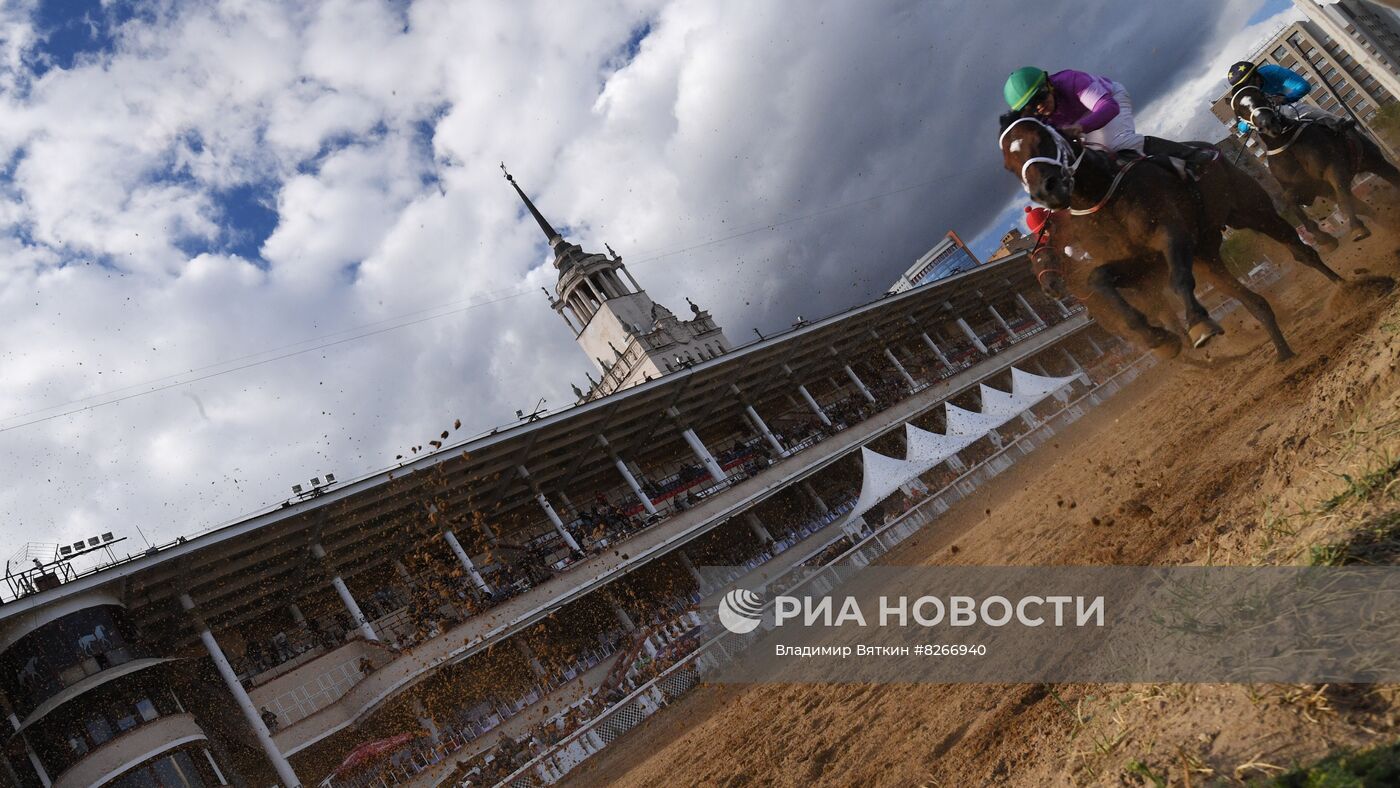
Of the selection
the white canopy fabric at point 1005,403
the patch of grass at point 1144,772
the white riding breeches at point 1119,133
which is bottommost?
the patch of grass at point 1144,772

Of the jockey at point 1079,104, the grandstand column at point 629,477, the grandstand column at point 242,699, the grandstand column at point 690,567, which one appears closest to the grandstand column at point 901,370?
the grandstand column at point 629,477

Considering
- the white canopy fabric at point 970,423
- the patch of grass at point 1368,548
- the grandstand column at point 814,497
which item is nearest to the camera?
the patch of grass at point 1368,548

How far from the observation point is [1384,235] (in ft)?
41.4

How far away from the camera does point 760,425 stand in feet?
124

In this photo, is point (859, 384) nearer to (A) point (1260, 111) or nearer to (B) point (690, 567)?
(B) point (690, 567)

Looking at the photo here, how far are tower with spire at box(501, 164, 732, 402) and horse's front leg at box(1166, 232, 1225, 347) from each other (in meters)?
48.0

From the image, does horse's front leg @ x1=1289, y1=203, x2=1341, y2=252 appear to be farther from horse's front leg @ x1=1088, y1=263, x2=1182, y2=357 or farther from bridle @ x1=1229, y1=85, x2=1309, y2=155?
horse's front leg @ x1=1088, y1=263, x2=1182, y2=357

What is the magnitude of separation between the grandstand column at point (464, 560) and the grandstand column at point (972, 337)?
105 feet

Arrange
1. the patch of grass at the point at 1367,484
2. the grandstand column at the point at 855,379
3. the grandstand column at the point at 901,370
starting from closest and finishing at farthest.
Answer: the patch of grass at the point at 1367,484, the grandstand column at the point at 855,379, the grandstand column at the point at 901,370

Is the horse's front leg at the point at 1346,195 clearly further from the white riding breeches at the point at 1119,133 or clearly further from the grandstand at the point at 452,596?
the grandstand at the point at 452,596

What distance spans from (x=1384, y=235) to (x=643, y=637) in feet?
59.1

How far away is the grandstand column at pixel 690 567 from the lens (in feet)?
100

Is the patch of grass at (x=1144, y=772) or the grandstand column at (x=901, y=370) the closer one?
the patch of grass at (x=1144, y=772)

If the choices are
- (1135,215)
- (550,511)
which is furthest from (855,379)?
(1135,215)
